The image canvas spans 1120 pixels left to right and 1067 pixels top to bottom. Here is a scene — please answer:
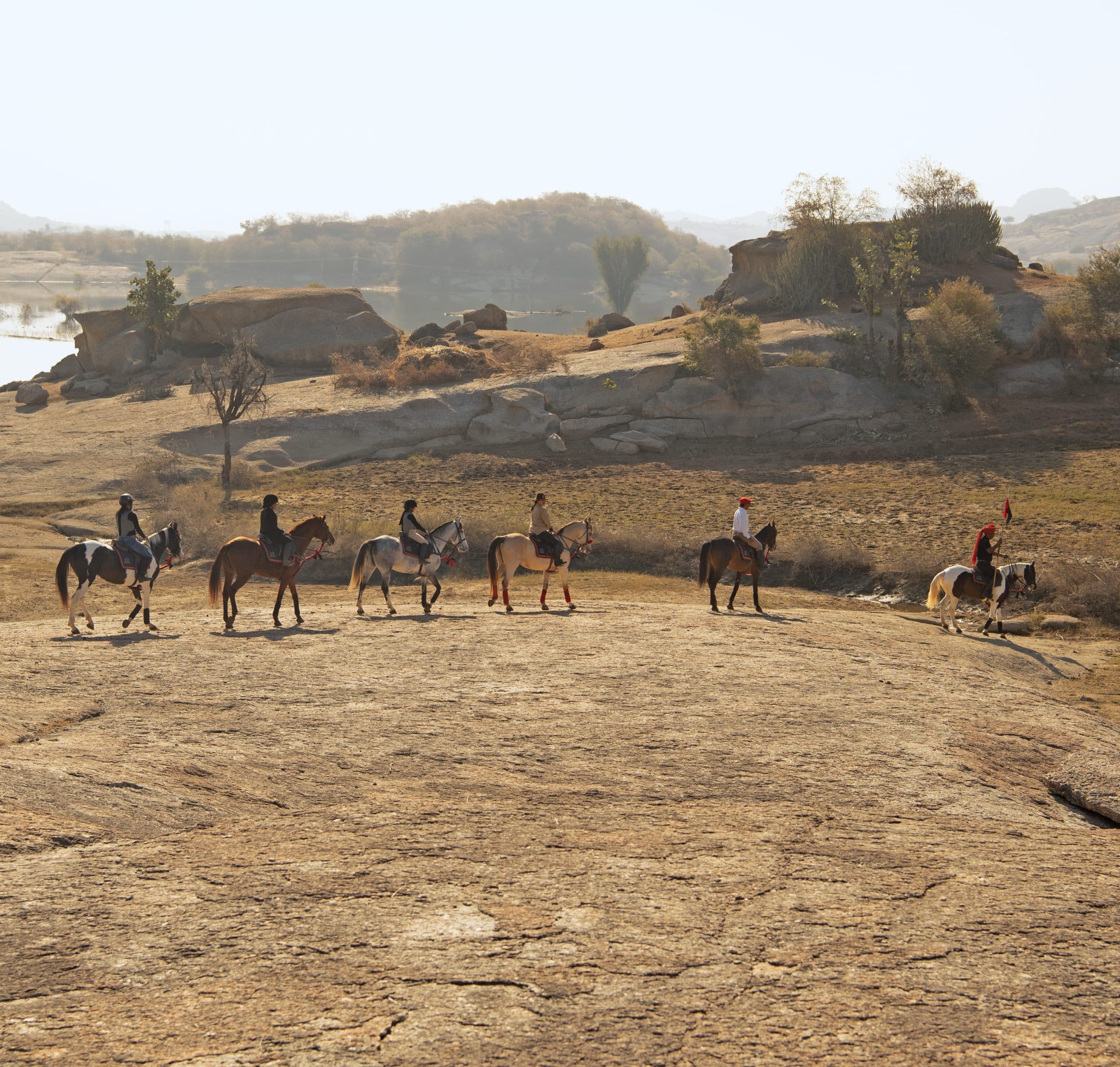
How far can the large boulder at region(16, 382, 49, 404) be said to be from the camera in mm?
47344

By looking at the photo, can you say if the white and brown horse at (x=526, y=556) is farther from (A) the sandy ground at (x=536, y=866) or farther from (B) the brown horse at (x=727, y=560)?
(A) the sandy ground at (x=536, y=866)

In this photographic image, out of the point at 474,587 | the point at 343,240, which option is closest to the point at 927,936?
the point at 474,587

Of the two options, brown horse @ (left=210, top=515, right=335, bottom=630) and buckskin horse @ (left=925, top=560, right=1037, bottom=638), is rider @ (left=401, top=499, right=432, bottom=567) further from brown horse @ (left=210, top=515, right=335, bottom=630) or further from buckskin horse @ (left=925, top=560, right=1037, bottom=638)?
buckskin horse @ (left=925, top=560, right=1037, bottom=638)

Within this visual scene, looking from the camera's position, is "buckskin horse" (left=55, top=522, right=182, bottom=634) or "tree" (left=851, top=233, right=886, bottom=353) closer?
"buckskin horse" (left=55, top=522, right=182, bottom=634)

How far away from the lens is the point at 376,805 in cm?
845

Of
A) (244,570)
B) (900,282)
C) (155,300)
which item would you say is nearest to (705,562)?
(244,570)

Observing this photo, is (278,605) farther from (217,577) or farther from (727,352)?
(727,352)

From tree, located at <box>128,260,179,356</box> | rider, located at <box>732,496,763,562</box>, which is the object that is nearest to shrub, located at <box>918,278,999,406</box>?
rider, located at <box>732,496,763,562</box>

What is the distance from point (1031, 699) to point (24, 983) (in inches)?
480

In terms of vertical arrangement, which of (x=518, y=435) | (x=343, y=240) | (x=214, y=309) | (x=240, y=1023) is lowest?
(x=240, y=1023)

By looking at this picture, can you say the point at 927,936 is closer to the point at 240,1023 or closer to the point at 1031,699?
the point at 240,1023

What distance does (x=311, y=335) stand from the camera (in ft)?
159

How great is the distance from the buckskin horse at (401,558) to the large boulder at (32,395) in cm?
3724

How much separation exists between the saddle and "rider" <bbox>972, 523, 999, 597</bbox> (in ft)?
25.0
